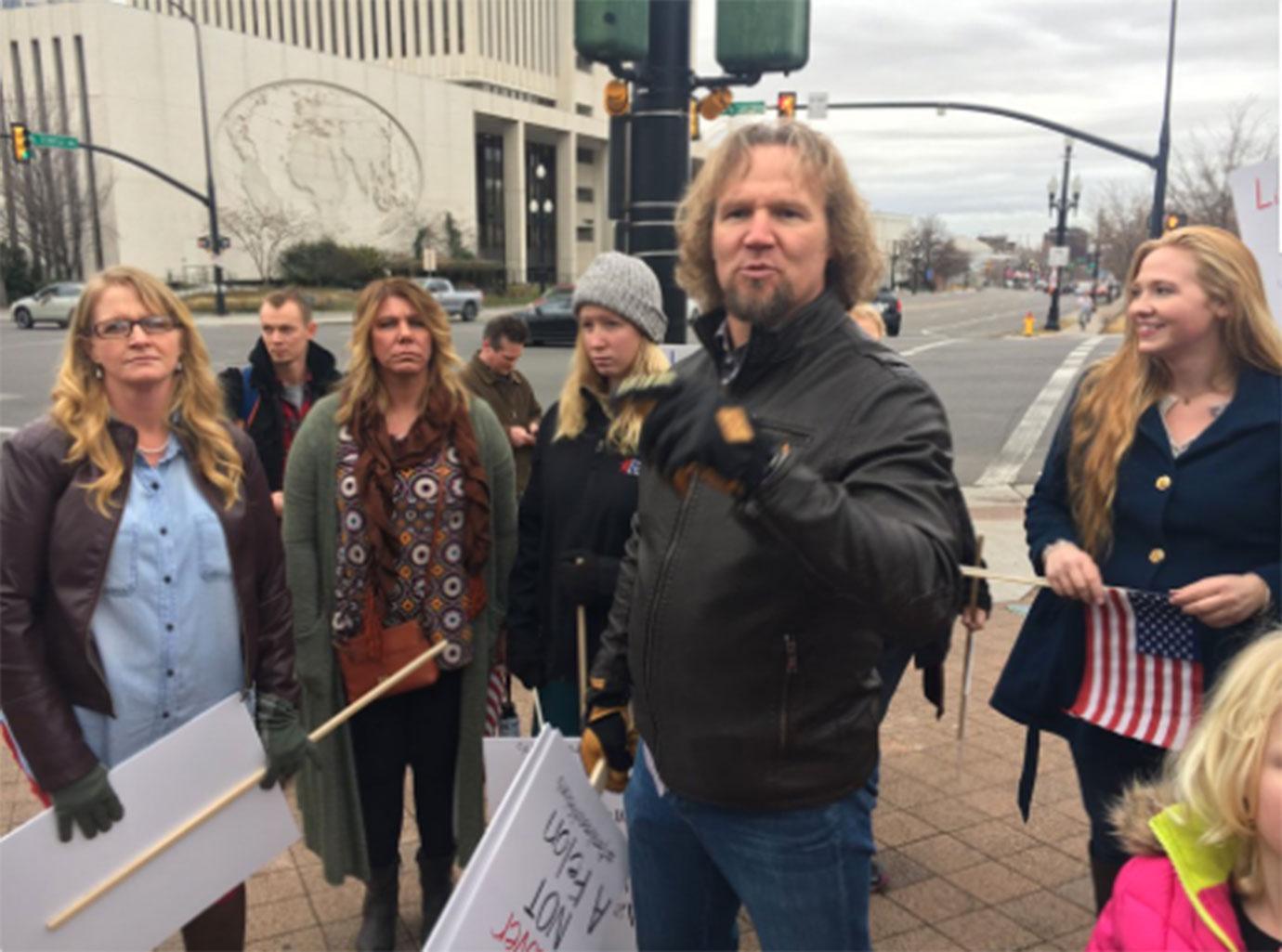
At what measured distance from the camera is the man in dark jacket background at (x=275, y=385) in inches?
157

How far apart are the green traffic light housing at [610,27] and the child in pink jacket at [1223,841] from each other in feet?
12.5

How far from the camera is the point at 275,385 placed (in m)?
4.03

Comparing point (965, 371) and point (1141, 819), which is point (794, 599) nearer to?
point (1141, 819)

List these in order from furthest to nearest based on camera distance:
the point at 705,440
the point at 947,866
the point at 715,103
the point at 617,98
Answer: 1. the point at 715,103
2. the point at 617,98
3. the point at 947,866
4. the point at 705,440

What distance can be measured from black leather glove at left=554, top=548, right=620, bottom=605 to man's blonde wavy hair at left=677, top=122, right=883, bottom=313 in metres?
1.21

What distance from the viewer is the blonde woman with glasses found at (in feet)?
7.28

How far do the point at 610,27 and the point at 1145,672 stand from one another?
3514mm

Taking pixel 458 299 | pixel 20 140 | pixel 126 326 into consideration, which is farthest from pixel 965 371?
pixel 20 140

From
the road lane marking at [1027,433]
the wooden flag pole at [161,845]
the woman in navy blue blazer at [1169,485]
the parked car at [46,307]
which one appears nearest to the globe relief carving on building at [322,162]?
the parked car at [46,307]

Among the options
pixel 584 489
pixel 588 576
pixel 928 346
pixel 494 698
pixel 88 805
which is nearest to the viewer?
pixel 88 805

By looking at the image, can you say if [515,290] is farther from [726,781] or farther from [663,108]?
[726,781]

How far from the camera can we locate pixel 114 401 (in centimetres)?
245

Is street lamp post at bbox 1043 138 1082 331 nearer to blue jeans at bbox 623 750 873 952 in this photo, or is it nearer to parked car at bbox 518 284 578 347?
parked car at bbox 518 284 578 347

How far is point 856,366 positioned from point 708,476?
40 centimetres
